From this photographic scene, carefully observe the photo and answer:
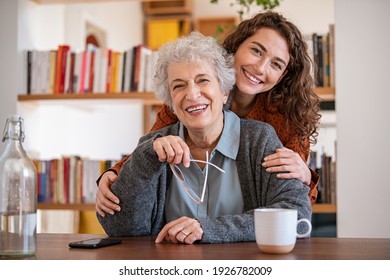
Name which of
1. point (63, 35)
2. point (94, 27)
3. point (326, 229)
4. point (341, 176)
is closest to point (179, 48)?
point (341, 176)

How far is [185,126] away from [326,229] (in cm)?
222

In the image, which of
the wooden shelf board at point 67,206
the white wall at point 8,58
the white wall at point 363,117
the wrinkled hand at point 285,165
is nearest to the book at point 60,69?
the white wall at point 8,58

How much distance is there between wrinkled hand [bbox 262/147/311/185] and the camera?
163 cm

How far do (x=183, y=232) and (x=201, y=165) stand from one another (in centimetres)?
42

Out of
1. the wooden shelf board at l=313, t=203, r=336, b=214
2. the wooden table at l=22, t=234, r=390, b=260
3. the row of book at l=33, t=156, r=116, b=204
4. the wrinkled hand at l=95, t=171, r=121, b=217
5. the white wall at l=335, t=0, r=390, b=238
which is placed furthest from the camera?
the row of book at l=33, t=156, r=116, b=204

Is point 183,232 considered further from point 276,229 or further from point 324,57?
point 324,57

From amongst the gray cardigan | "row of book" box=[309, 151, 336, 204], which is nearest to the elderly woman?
the gray cardigan

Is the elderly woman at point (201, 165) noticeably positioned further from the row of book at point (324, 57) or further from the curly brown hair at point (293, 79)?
the row of book at point (324, 57)

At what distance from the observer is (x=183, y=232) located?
4.59 feet

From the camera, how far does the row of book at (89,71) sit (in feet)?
11.4

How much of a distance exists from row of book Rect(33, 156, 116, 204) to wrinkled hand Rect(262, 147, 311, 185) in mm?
1962

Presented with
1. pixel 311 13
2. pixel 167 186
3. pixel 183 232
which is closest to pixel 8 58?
pixel 167 186

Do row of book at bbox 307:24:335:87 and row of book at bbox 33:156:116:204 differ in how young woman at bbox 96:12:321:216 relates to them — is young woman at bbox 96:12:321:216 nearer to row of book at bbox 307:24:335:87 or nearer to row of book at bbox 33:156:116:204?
row of book at bbox 307:24:335:87

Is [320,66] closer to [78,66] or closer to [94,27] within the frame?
[78,66]
